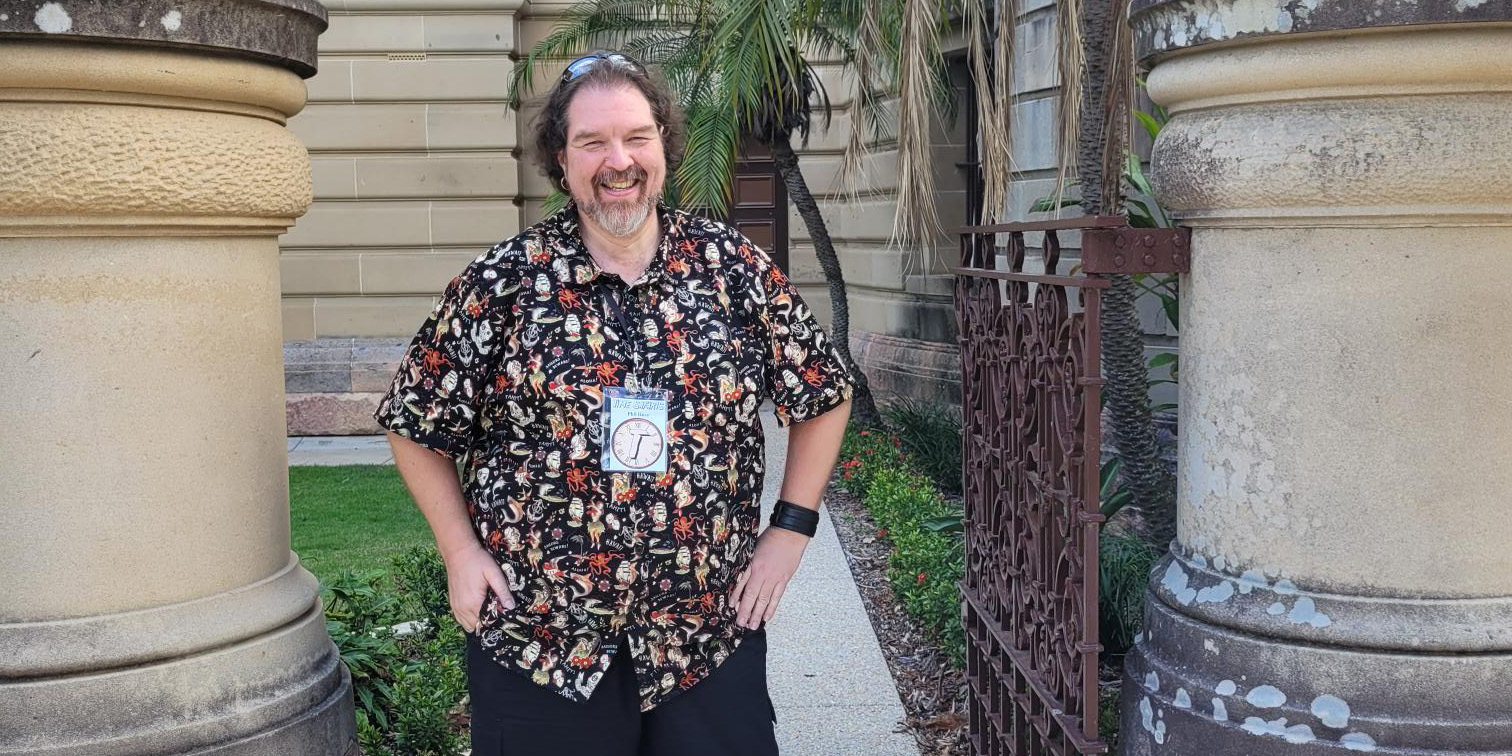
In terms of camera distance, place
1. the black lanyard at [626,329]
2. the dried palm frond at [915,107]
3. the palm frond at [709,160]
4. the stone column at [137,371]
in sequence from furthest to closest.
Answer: the palm frond at [709,160], the dried palm frond at [915,107], the stone column at [137,371], the black lanyard at [626,329]

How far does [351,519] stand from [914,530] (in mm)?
3692

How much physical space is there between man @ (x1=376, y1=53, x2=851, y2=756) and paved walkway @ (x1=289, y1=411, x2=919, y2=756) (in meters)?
1.88

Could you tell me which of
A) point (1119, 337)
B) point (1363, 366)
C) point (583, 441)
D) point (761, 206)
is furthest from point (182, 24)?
point (761, 206)

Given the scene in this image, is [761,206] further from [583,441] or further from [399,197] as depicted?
[583,441]

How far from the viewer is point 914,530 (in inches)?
271

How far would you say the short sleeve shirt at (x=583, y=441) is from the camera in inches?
98.7

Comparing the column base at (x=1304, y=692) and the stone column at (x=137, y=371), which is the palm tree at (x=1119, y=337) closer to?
the column base at (x=1304, y=692)

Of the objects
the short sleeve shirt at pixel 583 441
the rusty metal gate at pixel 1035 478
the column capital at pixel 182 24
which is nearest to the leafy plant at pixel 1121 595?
the rusty metal gate at pixel 1035 478

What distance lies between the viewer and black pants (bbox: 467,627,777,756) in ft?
8.44

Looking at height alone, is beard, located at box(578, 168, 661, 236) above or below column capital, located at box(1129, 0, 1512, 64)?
below

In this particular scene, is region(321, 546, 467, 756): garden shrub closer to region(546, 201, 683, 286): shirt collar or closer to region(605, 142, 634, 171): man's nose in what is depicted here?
region(546, 201, 683, 286): shirt collar

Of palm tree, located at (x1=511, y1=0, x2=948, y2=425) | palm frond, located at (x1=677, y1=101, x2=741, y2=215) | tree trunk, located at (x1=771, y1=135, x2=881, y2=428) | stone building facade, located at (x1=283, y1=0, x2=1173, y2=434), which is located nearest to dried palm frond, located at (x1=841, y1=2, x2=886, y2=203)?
palm tree, located at (x1=511, y1=0, x2=948, y2=425)

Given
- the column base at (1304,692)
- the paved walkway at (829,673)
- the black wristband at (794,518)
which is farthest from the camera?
the paved walkway at (829,673)

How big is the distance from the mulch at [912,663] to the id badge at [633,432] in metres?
2.25
